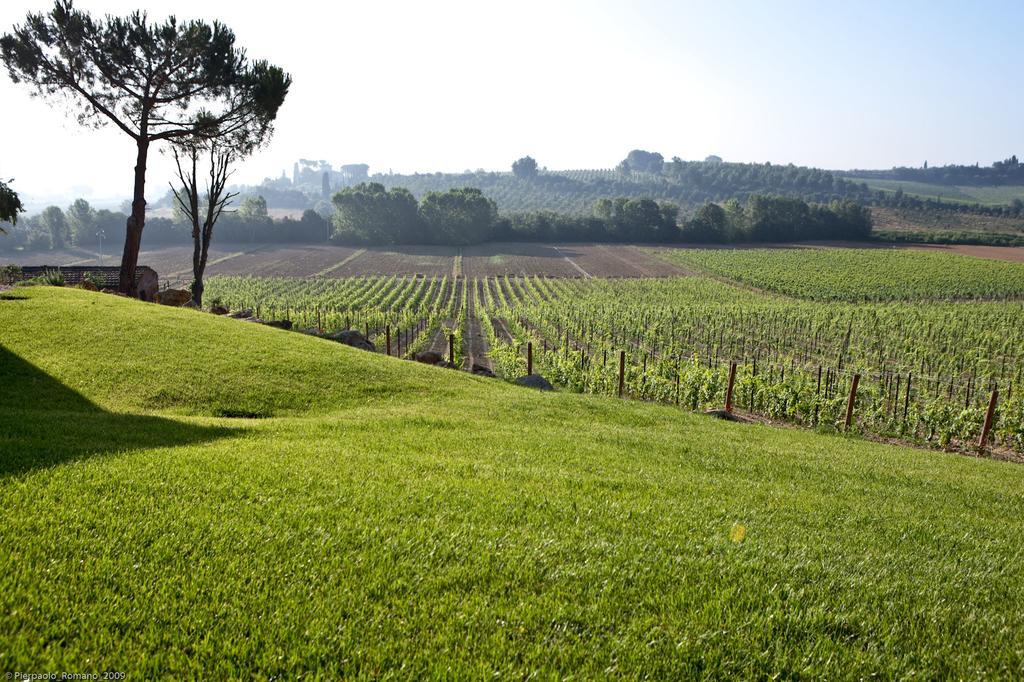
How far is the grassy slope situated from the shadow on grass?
61 millimetres

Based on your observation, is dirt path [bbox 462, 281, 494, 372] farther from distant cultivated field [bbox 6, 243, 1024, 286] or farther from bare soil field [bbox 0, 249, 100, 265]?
bare soil field [bbox 0, 249, 100, 265]

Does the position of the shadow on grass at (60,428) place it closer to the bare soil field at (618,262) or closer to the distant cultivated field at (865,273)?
the distant cultivated field at (865,273)

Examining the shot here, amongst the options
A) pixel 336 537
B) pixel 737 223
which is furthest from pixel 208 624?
pixel 737 223

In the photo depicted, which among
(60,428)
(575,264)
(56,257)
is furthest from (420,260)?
(60,428)

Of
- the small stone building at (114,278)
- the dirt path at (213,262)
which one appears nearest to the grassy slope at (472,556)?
the small stone building at (114,278)

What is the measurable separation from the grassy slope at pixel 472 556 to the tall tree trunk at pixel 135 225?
19245 millimetres

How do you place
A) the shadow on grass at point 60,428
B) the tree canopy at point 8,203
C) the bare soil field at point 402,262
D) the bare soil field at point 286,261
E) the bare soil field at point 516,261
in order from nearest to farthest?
the shadow on grass at point 60,428 → the tree canopy at point 8,203 → the bare soil field at point 402,262 → the bare soil field at point 286,261 → the bare soil field at point 516,261

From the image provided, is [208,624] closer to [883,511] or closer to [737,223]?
[883,511]

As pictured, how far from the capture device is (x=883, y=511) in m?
7.50

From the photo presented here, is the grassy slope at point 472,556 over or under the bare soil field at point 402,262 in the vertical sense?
under

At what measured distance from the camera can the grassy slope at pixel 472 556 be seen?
379 cm

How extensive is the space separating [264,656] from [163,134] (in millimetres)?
28535

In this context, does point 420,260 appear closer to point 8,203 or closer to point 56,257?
point 56,257

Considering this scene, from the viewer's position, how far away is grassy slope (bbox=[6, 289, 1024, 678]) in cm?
379
